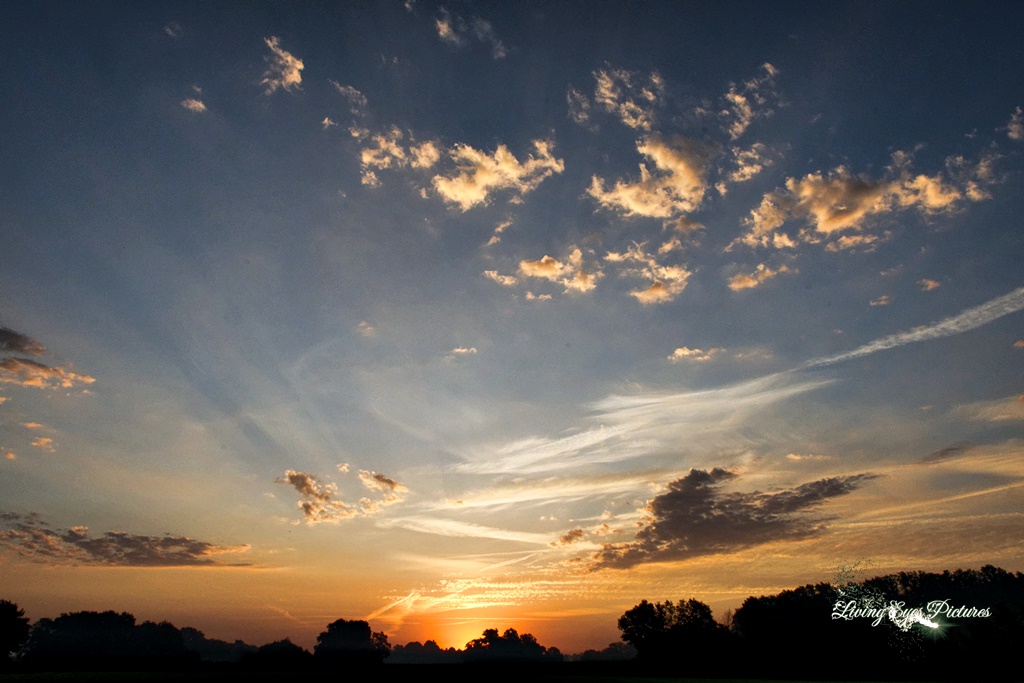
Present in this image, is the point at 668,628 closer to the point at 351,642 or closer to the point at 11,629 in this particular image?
the point at 351,642

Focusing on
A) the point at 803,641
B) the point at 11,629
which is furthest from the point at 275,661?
the point at 803,641

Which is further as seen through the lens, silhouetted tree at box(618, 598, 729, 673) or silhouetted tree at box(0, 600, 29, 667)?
silhouetted tree at box(618, 598, 729, 673)

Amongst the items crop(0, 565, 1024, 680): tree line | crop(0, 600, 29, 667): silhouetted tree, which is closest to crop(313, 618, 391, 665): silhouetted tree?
crop(0, 565, 1024, 680): tree line

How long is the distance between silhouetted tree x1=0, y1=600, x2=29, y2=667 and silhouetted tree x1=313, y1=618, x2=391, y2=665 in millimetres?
76960

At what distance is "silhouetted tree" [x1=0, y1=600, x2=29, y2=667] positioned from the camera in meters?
118

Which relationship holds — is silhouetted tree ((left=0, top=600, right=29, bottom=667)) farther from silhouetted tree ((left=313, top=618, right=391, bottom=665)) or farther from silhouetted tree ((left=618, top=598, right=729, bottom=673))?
silhouetted tree ((left=618, top=598, right=729, bottom=673))

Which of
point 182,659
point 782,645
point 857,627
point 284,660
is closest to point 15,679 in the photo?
point 182,659

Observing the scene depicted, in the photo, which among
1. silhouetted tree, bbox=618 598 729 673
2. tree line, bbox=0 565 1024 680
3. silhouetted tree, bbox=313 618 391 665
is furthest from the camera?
silhouetted tree, bbox=313 618 391 665

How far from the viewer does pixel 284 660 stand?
12144 centimetres

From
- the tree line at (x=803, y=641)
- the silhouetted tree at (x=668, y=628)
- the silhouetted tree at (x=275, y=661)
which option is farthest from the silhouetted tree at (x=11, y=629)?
the silhouetted tree at (x=668, y=628)

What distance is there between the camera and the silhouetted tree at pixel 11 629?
385 feet

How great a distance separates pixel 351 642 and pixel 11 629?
97.4 m

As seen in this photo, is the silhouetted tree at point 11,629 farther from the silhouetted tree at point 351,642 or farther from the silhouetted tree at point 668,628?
the silhouetted tree at point 668,628

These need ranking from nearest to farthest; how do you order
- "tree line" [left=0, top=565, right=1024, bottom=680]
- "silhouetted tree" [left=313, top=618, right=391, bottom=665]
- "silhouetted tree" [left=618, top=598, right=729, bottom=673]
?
"tree line" [left=0, top=565, right=1024, bottom=680]
"silhouetted tree" [left=618, top=598, right=729, bottom=673]
"silhouetted tree" [left=313, top=618, right=391, bottom=665]
